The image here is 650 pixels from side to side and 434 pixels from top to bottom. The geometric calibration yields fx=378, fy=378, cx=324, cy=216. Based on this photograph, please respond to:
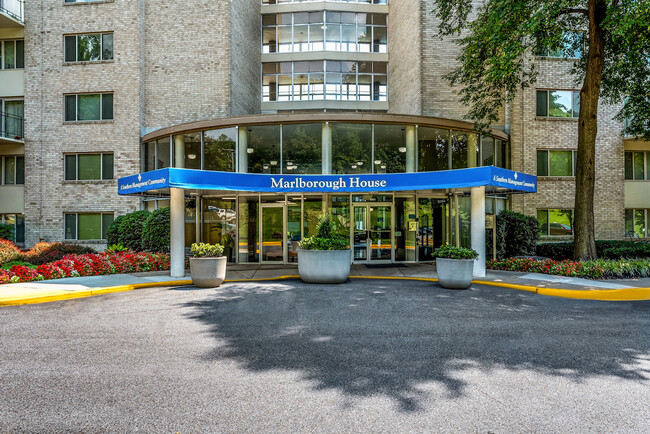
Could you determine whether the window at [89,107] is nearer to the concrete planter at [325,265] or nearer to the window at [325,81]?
the window at [325,81]

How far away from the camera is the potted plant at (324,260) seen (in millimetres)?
11258

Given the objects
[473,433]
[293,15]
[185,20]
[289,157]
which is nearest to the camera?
[473,433]

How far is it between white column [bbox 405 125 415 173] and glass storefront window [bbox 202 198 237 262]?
775 cm

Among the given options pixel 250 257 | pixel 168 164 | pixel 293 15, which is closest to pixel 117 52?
pixel 168 164

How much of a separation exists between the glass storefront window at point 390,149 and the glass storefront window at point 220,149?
595 centimetres

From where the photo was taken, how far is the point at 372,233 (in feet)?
53.7

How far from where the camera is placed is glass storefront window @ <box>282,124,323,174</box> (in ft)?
50.8

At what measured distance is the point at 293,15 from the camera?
24.5 metres

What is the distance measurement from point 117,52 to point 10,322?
1655 cm

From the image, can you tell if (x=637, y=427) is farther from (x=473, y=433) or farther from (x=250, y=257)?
(x=250, y=257)

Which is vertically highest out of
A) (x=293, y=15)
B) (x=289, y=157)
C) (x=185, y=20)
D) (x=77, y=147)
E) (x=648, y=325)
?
(x=293, y=15)

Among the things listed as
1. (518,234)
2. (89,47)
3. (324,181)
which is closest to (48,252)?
(324,181)

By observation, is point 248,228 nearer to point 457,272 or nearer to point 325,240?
point 325,240

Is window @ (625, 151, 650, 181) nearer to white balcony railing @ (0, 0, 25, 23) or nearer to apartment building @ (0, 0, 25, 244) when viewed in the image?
apartment building @ (0, 0, 25, 244)
